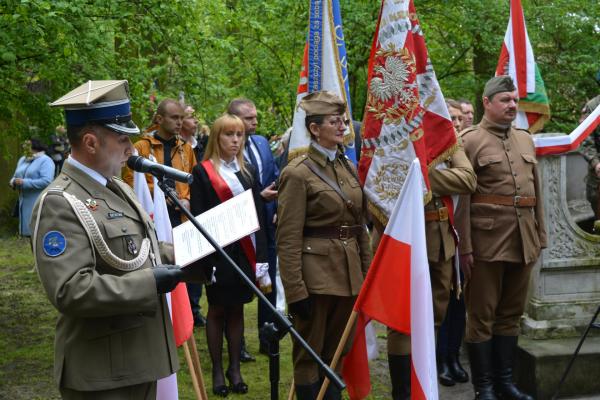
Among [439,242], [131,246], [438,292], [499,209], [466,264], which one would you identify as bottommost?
[438,292]

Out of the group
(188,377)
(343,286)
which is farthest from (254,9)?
(343,286)

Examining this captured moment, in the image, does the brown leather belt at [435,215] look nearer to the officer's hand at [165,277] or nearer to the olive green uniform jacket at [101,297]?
the olive green uniform jacket at [101,297]

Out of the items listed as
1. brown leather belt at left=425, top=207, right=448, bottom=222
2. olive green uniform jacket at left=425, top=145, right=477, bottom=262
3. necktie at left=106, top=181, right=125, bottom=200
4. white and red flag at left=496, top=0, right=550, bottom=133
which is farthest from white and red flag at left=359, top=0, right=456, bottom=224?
necktie at left=106, top=181, right=125, bottom=200

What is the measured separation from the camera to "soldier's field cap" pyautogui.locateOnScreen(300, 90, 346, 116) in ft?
15.0

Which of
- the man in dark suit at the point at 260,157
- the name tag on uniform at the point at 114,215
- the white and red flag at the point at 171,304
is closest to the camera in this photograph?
the name tag on uniform at the point at 114,215

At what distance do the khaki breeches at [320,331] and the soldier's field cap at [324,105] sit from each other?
107 centimetres

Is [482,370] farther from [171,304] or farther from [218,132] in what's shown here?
[218,132]

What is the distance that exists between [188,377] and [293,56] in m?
6.54

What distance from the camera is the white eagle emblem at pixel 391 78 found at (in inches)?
198

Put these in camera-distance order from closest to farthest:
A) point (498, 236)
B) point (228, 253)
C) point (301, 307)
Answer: point (301, 307) → point (498, 236) → point (228, 253)

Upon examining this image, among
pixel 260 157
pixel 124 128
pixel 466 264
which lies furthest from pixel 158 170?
pixel 260 157

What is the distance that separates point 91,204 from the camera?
2916 mm

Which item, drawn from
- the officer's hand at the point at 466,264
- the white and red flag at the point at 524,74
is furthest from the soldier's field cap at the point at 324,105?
the white and red flag at the point at 524,74

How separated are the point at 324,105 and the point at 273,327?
1646mm
